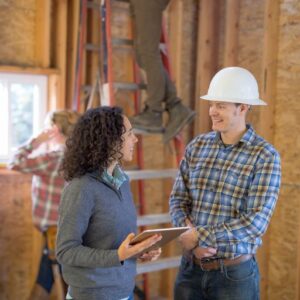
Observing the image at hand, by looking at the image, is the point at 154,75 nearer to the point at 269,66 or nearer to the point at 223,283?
the point at 269,66

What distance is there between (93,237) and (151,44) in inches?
52.2

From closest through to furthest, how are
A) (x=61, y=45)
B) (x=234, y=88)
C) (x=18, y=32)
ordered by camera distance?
(x=234, y=88) → (x=18, y=32) → (x=61, y=45)

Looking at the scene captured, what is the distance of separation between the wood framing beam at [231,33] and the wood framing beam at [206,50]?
0.23 metres

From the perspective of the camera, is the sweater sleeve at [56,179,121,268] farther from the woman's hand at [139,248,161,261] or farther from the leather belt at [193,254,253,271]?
the leather belt at [193,254,253,271]

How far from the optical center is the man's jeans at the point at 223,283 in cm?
194

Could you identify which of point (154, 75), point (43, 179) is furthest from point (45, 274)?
point (154, 75)

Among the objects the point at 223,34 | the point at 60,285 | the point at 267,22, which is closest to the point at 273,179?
the point at 267,22

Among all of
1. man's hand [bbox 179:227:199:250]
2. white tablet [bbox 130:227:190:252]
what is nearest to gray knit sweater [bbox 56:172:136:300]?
white tablet [bbox 130:227:190:252]

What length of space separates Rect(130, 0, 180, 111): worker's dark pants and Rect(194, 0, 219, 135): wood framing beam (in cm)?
110

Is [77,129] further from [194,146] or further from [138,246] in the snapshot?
[194,146]

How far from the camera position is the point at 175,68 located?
12.4 feet

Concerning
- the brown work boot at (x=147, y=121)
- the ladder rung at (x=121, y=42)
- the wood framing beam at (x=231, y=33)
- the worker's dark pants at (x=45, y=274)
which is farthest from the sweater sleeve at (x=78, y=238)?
the wood framing beam at (x=231, y=33)

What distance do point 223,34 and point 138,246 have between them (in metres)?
2.61

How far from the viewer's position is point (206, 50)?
3.77 m
